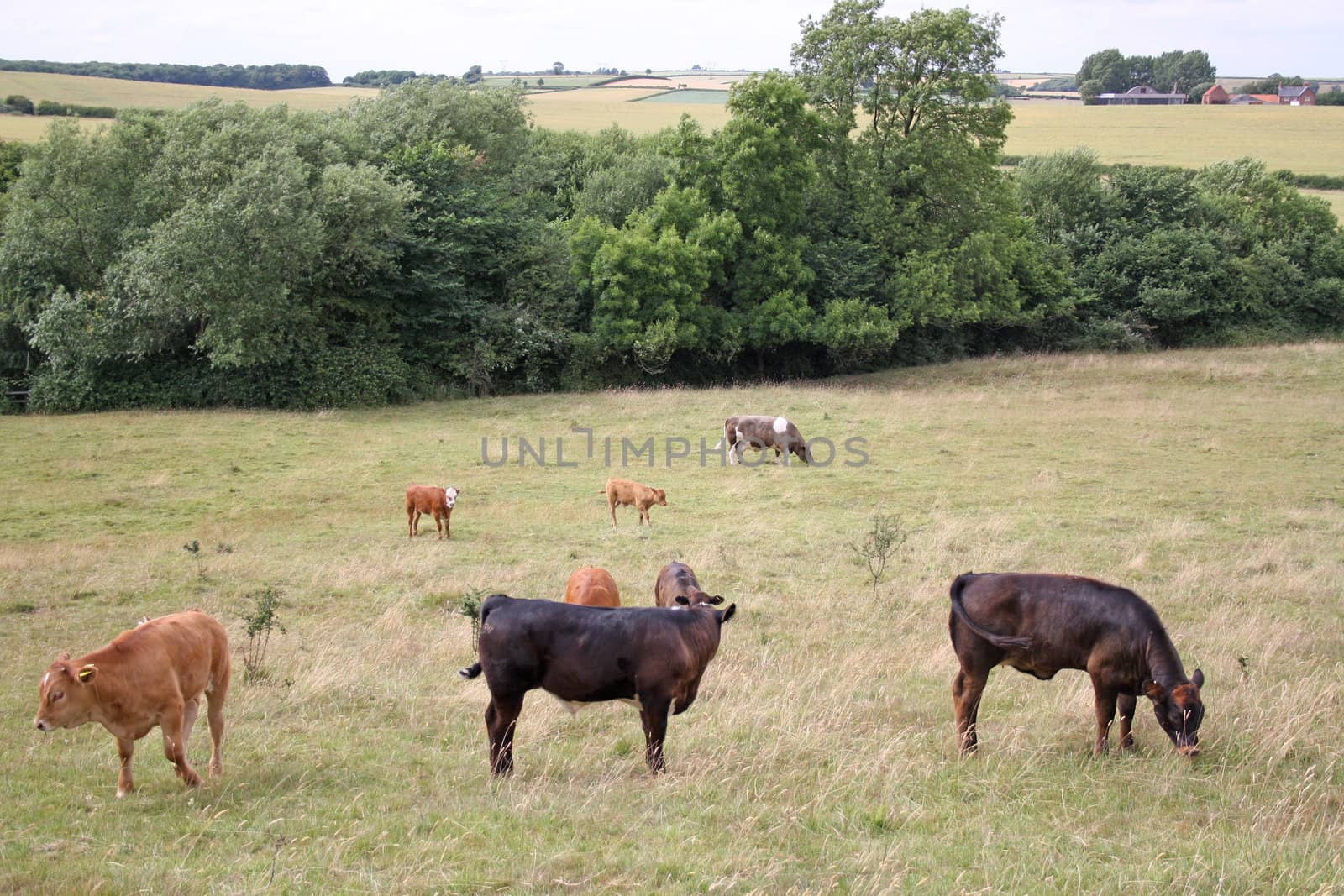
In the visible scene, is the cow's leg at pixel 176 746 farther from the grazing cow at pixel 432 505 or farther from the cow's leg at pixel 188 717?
the grazing cow at pixel 432 505

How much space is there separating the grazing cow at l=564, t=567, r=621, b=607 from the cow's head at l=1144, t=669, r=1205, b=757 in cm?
499

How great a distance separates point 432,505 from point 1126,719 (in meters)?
12.9

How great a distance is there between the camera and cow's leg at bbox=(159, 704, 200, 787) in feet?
22.7

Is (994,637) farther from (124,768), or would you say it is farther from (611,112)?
(611,112)

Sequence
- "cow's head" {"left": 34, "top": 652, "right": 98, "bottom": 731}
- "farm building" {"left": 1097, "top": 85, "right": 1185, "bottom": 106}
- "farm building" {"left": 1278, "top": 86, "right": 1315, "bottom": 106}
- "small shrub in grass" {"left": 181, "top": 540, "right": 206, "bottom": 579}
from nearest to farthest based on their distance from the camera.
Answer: "cow's head" {"left": 34, "top": 652, "right": 98, "bottom": 731}
"small shrub in grass" {"left": 181, "top": 540, "right": 206, "bottom": 579}
"farm building" {"left": 1278, "top": 86, "right": 1315, "bottom": 106}
"farm building" {"left": 1097, "top": 85, "right": 1185, "bottom": 106}

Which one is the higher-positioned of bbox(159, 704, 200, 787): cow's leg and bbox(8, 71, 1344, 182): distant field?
bbox(8, 71, 1344, 182): distant field

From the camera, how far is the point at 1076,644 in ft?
26.5

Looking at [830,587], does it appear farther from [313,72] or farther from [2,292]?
[313,72]

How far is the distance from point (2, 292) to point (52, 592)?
2398 centimetres

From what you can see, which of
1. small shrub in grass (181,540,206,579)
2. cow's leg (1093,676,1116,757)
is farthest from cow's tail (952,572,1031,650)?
small shrub in grass (181,540,206,579)

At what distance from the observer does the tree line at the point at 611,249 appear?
1266 inches

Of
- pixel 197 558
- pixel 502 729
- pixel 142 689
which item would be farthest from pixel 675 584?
pixel 197 558

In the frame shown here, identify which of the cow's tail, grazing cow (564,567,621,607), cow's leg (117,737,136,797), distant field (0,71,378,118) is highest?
distant field (0,71,378,118)

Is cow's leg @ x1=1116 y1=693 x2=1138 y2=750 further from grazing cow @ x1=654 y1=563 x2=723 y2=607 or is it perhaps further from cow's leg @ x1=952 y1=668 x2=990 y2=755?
grazing cow @ x1=654 y1=563 x2=723 y2=607
